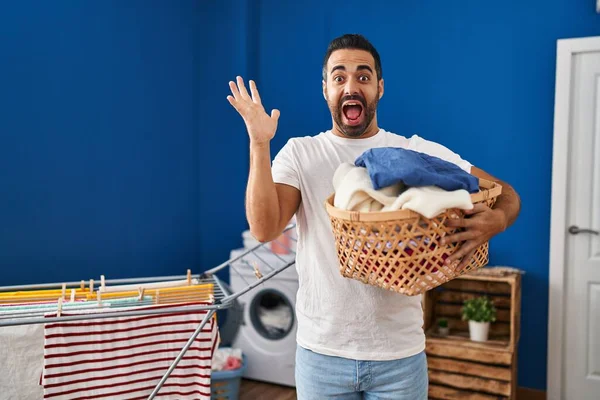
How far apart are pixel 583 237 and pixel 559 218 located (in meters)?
0.17

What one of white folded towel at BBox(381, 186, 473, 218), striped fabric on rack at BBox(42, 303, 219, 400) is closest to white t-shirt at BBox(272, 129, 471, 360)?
white folded towel at BBox(381, 186, 473, 218)

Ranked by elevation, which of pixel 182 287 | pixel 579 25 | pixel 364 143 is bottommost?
pixel 182 287

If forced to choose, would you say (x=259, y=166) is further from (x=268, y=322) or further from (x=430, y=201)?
(x=268, y=322)

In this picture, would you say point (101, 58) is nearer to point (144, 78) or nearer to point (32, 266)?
point (144, 78)

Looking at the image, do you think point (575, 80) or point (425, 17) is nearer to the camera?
point (575, 80)

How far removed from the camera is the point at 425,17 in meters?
3.60

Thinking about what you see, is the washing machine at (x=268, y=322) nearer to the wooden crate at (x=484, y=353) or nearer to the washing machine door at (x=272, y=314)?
the washing machine door at (x=272, y=314)

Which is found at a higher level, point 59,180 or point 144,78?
point 144,78

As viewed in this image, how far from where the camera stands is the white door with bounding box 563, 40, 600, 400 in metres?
3.23

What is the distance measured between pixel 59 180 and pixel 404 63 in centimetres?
212

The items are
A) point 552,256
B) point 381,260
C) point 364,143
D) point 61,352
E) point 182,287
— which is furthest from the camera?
point 552,256

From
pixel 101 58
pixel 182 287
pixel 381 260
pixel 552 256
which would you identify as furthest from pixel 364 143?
pixel 101 58

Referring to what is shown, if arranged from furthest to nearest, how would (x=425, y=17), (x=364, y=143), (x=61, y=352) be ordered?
(x=425, y=17), (x=61, y=352), (x=364, y=143)

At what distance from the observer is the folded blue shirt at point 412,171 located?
1150 mm
